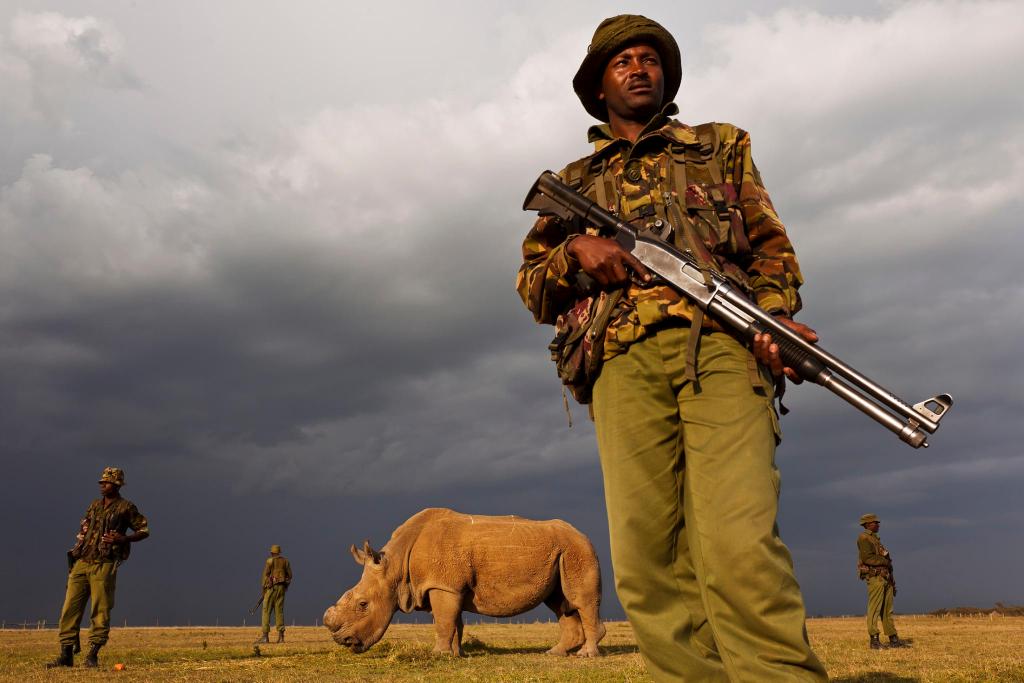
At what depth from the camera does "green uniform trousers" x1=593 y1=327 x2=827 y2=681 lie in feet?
10.9

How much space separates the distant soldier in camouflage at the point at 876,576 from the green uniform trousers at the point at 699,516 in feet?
48.5

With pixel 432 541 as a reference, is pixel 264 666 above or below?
below

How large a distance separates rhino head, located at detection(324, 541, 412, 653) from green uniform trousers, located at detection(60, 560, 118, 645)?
350cm

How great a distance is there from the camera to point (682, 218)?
13.3ft

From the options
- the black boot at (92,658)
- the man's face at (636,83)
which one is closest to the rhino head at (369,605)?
the black boot at (92,658)

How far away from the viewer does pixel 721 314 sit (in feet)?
12.3

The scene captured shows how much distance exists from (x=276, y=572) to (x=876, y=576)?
14913 mm

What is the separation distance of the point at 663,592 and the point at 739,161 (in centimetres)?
211

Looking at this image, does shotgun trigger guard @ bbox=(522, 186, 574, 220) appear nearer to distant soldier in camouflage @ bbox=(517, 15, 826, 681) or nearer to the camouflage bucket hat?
distant soldier in camouflage @ bbox=(517, 15, 826, 681)

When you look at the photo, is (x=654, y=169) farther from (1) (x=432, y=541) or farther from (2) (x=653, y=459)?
(1) (x=432, y=541)

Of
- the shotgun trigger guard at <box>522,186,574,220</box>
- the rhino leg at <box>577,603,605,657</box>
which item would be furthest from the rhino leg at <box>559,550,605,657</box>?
the shotgun trigger guard at <box>522,186,574,220</box>

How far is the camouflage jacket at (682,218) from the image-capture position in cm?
395

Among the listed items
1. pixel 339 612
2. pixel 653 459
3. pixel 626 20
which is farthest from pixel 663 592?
pixel 339 612

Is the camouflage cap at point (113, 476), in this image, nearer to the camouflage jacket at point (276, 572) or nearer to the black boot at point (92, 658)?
the black boot at point (92, 658)
